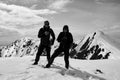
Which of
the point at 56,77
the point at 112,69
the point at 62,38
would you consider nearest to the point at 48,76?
the point at 56,77

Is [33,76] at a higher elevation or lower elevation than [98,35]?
lower

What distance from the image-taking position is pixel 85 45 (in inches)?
7672

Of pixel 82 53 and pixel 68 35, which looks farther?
pixel 82 53

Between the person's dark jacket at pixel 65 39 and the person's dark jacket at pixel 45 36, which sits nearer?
the person's dark jacket at pixel 65 39

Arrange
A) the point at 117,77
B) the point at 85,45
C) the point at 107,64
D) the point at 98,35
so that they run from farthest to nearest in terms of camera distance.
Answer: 1. the point at 85,45
2. the point at 98,35
3. the point at 107,64
4. the point at 117,77

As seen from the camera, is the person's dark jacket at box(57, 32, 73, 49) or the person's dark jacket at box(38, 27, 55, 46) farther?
the person's dark jacket at box(38, 27, 55, 46)

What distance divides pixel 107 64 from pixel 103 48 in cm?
13284

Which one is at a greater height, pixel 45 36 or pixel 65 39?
pixel 45 36

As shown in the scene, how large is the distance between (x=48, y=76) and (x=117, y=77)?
603 cm

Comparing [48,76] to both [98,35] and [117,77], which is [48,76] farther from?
[98,35]

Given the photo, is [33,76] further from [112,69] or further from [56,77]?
[112,69]

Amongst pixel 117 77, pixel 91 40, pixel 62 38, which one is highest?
pixel 91 40

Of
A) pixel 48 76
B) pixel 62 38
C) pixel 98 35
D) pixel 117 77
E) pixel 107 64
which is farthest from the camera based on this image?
pixel 98 35

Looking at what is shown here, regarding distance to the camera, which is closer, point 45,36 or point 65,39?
point 65,39
